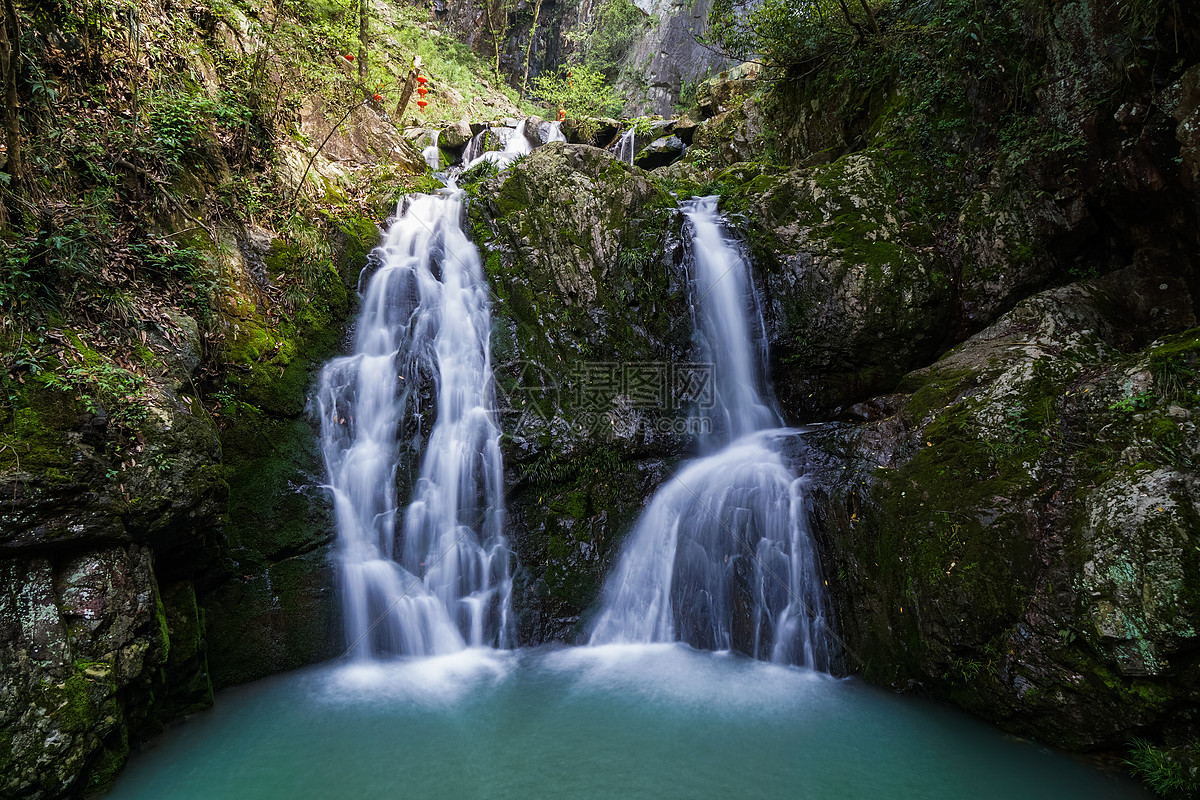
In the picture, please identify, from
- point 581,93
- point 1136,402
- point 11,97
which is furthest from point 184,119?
point 581,93

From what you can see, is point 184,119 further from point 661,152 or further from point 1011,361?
point 661,152

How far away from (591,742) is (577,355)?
14.4 feet

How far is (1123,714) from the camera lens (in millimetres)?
3508

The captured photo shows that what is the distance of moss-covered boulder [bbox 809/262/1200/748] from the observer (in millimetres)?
3432

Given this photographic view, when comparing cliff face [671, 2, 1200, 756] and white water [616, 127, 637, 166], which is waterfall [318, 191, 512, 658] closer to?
cliff face [671, 2, 1200, 756]

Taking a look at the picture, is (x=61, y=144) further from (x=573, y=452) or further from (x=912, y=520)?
(x=912, y=520)

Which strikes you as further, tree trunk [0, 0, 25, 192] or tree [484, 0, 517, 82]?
tree [484, 0, 517, 82]

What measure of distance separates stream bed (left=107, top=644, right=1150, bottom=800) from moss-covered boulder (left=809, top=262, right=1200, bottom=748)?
0.47m

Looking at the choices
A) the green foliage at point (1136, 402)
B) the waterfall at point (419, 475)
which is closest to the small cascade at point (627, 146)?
the waterfall at point (419, 475)

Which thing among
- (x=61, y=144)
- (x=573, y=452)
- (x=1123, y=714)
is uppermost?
(x=61, y=144)

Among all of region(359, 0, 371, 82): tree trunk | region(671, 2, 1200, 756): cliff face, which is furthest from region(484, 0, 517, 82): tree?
region(671, 2, 1200, 756): cliff face

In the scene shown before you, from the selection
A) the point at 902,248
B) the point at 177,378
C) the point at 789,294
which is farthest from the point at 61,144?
the point at 902,248

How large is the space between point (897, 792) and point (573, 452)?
4.19 meters

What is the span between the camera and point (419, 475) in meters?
6.09
